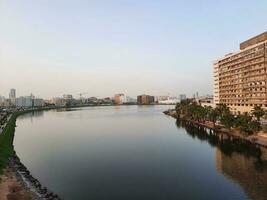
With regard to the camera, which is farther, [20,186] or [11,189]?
[20,186]

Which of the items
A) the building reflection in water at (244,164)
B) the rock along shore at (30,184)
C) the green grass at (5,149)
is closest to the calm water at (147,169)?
the building reflection in water at (244,164)

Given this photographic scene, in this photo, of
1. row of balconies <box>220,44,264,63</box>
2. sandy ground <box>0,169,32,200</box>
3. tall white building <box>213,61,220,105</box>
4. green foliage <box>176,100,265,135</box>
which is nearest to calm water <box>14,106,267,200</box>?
sandy ground <box>0,169,32,200</box>

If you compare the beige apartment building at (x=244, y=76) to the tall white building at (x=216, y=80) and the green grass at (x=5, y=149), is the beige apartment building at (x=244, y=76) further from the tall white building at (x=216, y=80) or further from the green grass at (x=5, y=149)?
the green grass at (x=5, y=149)

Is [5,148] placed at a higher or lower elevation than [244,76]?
lower

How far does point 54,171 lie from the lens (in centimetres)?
3506

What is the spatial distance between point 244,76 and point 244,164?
164 ft

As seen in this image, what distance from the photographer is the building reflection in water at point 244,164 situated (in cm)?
2781

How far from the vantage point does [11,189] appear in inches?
1032

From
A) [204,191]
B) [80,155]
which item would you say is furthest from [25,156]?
[204,191]

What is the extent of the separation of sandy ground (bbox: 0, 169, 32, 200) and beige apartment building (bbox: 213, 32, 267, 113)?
195 ft

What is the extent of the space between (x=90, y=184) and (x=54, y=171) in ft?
Result: 22.9

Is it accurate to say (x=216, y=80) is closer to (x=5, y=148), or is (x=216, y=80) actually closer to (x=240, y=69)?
(x=240, y=69)

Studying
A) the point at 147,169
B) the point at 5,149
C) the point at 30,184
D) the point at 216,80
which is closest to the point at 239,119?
the point at 147,169

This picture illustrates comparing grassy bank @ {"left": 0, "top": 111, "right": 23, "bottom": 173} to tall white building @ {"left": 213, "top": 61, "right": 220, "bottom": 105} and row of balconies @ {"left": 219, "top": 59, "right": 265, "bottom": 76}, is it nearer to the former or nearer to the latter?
row of balconies @ {"left": 219, "top": 59, "right": 265, "bottom": 76}
